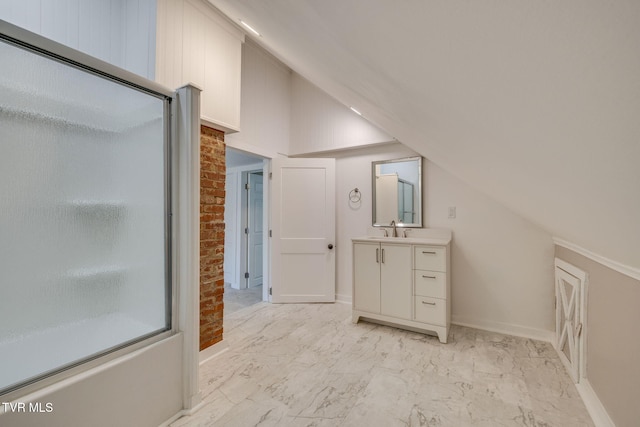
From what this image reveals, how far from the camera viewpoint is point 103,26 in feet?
6.71

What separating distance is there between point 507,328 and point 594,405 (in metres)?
1.21

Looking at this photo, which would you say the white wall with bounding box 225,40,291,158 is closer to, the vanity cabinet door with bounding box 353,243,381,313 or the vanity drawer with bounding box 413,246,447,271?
the vanity cabinet door with bounding box 353,243,381,313

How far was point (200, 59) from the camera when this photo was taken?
2240 mm

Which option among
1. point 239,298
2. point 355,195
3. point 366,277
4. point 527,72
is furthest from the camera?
point 239,298

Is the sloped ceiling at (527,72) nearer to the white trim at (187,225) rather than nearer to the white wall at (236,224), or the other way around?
the white trim at (187,225)

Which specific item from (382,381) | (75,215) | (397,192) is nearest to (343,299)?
(397,192)

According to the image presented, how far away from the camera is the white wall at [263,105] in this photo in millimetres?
3295

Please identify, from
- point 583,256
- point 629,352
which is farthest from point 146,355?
point 583,256

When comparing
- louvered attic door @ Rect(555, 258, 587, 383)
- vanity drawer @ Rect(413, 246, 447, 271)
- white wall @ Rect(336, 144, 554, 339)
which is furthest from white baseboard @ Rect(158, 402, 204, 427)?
white wall @ Rect(336, 144, 554, 339)

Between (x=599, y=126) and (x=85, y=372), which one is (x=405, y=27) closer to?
(x=599, y=126)

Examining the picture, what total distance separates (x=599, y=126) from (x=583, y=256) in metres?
2.01

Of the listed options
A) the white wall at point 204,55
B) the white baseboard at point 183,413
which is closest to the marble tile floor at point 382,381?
the white baseboard at point 183,413

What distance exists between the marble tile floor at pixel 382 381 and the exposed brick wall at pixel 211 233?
31cm

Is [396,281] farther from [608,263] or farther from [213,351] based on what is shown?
[213,351]
